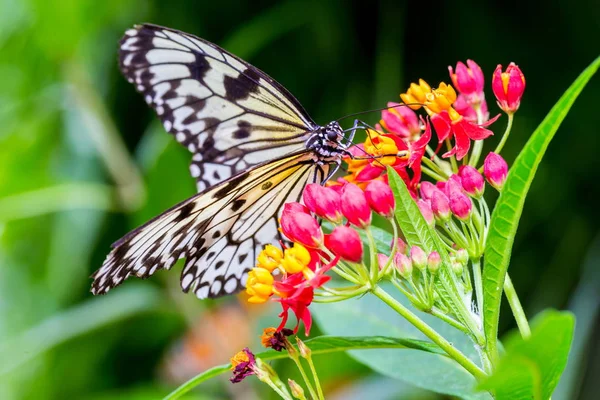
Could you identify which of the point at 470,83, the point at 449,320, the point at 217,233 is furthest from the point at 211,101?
the point at 449,320

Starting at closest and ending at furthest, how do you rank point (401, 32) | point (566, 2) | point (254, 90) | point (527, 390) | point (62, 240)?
point (527, 390)
point (254, 90)
point (566, 2)
point (401, 32)
point (62, 240)

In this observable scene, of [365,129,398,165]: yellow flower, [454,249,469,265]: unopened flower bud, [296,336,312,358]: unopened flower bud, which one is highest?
[365,129,398,165]: yellow flower

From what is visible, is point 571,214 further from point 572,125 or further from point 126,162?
point 126,162

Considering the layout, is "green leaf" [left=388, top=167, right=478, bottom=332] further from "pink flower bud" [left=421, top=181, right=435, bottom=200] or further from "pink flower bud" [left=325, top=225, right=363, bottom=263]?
"pink flower bud" [left=421, top=181, right=435, bottom=200]

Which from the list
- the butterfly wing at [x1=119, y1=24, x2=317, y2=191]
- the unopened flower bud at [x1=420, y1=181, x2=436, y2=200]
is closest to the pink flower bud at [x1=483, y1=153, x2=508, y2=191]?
the unopened flower bud at [x1=420, y1=181, x2=436, y2=200]

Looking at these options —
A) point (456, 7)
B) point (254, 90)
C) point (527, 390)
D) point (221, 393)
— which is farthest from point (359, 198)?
point (221, 393)

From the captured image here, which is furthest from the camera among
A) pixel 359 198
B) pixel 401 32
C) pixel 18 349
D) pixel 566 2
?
pixel 401 32

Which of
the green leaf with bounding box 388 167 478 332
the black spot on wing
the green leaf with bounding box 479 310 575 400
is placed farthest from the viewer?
the black spot on wing
